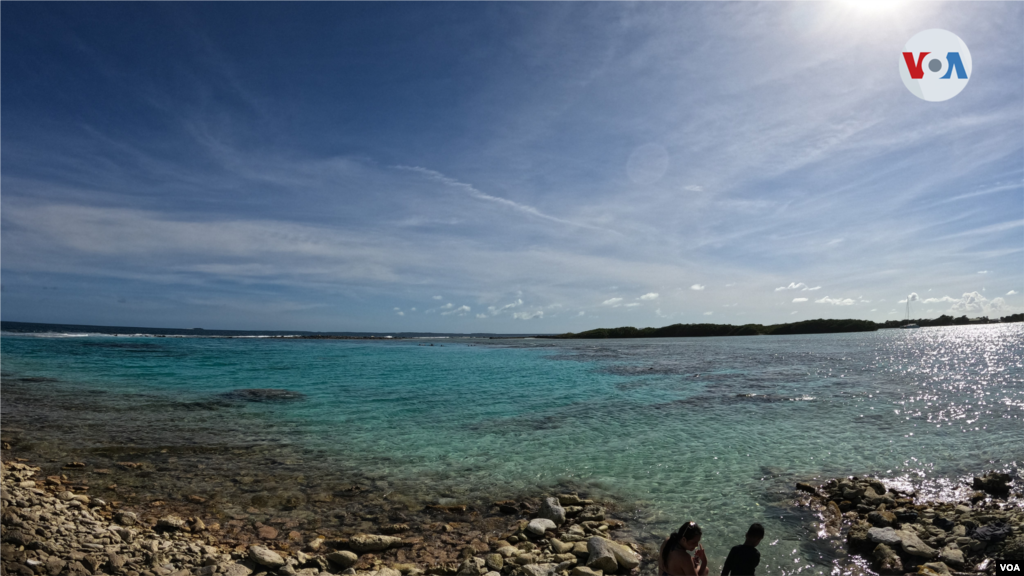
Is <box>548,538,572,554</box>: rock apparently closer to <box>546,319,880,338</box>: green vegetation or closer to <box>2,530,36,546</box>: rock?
<box>2,530,36,546</box>: rock

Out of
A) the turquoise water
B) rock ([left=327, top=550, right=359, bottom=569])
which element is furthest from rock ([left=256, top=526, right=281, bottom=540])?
the turquoise water

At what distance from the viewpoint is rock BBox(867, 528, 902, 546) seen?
28.3ft

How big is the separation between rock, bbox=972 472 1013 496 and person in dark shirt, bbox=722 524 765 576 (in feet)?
31.5

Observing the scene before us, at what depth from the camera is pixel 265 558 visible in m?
7.74

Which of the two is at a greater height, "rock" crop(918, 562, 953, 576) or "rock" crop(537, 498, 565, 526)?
"rock" crop(918, 562, 953, 576)

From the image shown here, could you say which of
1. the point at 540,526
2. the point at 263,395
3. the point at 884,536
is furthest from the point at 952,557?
the point at 263,395

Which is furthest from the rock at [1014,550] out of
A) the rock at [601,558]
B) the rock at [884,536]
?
the rock at [601,558]

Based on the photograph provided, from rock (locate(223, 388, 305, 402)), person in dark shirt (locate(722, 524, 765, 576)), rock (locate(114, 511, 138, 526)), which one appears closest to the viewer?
person in dark shirt (locate(722, 524, 765, 576))

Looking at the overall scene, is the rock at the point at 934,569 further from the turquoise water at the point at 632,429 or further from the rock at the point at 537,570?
the rock at the point at 537,570

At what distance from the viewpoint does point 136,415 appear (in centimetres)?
2055

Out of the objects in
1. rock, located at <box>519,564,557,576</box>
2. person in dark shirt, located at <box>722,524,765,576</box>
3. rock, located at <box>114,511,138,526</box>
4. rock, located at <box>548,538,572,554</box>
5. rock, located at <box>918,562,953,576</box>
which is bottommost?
rock, located at <box>548,538,572,554</box>

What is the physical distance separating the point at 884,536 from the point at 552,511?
6326 millimetres

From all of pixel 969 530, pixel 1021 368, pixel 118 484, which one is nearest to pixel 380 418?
pixel 118 484

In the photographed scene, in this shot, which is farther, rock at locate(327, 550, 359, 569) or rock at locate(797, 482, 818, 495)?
rock at locate(797, 482, 818, 495)
